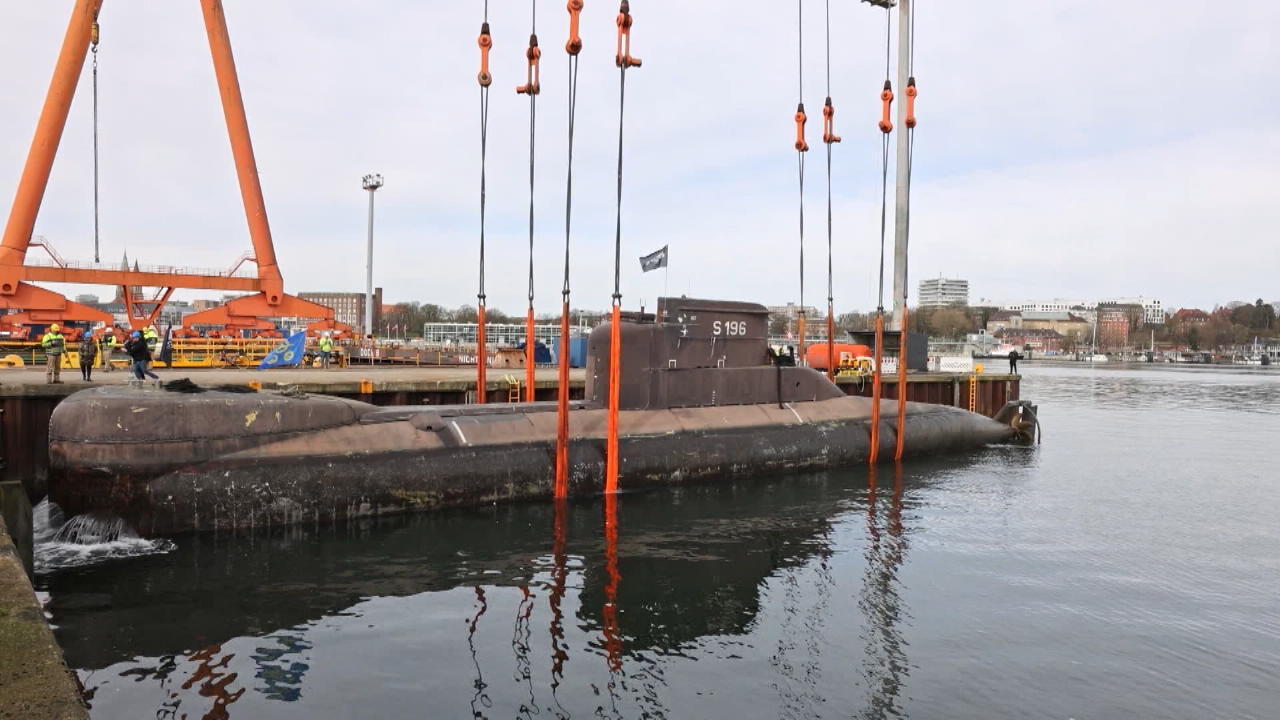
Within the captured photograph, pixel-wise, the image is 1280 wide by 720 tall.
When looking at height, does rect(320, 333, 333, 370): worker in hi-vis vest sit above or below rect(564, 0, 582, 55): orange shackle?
below

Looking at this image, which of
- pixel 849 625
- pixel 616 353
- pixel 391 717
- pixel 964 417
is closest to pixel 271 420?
pixel 616 353

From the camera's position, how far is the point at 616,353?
18297 mm

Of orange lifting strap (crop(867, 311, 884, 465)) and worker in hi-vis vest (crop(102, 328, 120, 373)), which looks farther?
worker in hi-vis vest (crop(102, 328, 120, 373))

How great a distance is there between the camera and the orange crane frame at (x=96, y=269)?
26.7 metres

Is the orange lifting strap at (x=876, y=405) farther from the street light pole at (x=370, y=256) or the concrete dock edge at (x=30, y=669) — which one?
the street light pole at (x=370, y=256)

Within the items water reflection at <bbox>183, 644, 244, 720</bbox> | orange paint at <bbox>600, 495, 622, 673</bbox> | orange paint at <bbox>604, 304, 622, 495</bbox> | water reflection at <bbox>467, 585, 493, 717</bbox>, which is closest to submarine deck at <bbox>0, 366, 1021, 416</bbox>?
orange paint at <bbox>604, 304, 622, 495</bbox>

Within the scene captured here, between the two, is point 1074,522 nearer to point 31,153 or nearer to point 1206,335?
point 31,153

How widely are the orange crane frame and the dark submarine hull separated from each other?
56.9ft

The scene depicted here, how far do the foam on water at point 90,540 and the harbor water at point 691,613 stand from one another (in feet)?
0.25

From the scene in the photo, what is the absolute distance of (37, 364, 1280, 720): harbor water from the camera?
8766 millimetres

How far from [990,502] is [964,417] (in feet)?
32.7

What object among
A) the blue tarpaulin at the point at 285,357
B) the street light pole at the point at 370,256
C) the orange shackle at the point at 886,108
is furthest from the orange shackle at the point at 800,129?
the street light pole at the point at 370,256

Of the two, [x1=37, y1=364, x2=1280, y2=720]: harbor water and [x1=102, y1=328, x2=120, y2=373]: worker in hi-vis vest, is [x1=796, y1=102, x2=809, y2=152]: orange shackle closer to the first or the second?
[x1=37, y1=364, x2=1280, y2=720]: harbor water

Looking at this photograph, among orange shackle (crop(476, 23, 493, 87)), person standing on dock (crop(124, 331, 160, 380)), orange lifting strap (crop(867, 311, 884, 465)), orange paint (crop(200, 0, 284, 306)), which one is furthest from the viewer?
orange paint (crop(200, 0, 284, 306))
